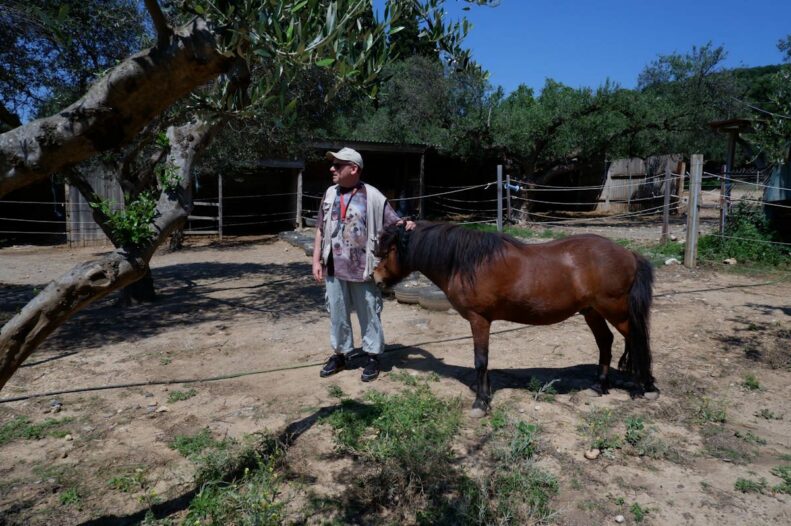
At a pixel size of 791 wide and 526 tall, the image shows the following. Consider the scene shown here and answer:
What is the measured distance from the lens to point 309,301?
23.4 feet

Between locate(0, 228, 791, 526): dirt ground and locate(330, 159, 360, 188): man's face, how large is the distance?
1591 millimetres

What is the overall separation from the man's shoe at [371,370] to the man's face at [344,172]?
1443 millimetres

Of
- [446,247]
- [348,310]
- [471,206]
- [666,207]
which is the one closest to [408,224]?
[446,247]

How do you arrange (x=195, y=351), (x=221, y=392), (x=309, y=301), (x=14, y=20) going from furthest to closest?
(x=309, y=301) < (x=14, y=20) < (x=195, y=351) < (x=221, y=392)

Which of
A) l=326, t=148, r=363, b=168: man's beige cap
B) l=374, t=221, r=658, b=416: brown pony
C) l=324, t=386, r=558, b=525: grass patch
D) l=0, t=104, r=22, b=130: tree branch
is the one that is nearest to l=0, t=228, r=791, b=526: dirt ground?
l=324, t=386, r=558, b=525: grass patch

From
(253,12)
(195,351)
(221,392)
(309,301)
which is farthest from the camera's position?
(309,301)

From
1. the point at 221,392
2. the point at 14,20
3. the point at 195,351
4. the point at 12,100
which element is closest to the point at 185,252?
the point at 12,100

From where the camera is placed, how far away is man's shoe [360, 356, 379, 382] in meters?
4.06

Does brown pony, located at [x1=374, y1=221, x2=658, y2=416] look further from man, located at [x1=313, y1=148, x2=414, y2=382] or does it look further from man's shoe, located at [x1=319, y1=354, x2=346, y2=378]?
man's shoe, located at [x1=319, y1=354, x2=346, y2=378]

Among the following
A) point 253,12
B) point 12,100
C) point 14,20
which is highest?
point 14,20

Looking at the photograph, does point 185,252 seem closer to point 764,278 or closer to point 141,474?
point 141,474

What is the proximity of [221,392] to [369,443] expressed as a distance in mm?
1478

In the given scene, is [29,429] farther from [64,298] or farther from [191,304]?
[191,304]

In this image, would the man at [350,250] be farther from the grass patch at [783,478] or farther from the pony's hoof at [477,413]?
the grass patch at [783,478]
